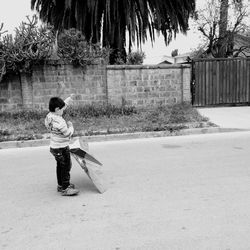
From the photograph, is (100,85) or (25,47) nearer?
(25,47)

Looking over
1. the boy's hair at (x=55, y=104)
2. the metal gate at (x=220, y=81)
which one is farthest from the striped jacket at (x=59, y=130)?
the metal gate at (x=220, y=81)

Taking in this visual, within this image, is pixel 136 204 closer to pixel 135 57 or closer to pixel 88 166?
pixel 88 166

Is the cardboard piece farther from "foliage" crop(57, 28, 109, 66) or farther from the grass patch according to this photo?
"foliage" crop(57, 28, 109, 66)

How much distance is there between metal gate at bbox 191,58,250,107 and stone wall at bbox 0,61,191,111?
45cm

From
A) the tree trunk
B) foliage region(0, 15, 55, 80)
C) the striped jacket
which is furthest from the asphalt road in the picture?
the tree trunk

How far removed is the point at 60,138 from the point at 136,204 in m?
1.31

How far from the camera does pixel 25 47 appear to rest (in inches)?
464

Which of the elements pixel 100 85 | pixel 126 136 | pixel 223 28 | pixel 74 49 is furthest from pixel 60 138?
pixel 223 28

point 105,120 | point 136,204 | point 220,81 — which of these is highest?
point 220,81

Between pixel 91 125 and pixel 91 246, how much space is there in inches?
265

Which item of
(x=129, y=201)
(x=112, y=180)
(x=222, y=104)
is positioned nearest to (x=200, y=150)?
(x=112, y=180)

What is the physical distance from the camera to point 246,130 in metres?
9.29

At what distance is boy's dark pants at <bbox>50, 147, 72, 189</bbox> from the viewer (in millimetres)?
4547

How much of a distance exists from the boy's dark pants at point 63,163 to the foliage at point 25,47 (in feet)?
25.6
